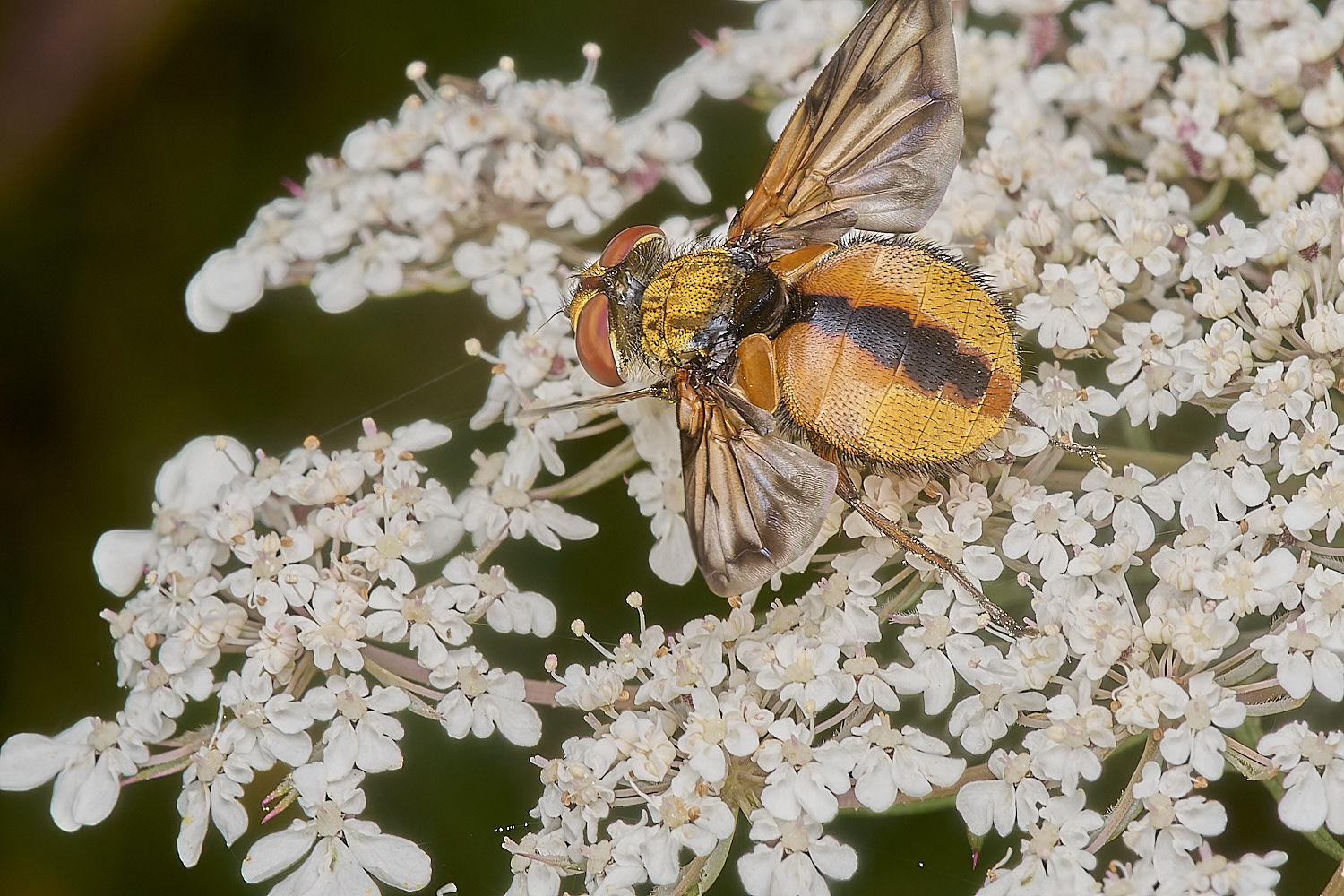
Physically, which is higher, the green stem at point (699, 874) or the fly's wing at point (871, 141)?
the fly's wing at point (871, 141)

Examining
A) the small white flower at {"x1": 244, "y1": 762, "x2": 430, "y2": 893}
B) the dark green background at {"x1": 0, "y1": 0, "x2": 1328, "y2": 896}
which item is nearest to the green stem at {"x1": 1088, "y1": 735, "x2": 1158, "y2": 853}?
the small white flower at {"x1": 244, "y1": 762, "x2": 430, "y2": 893}

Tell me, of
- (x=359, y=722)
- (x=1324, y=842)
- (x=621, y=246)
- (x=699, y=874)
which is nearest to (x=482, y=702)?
(x=359, y=722)

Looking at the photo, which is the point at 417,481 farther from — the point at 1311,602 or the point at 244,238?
the point at 1311,602

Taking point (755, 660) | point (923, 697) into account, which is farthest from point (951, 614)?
point (755, 660)

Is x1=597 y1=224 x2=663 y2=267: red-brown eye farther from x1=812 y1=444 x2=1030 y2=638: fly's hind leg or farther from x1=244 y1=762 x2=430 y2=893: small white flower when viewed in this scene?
x1=244 y1=762 x2=430 y2=893: small white flower

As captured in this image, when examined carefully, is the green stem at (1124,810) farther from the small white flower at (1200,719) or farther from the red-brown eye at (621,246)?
the red-brown eye at (621,246)

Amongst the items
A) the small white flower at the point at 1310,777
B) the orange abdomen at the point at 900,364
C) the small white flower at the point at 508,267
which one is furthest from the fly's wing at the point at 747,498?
the small white flower at the point at 508,267
